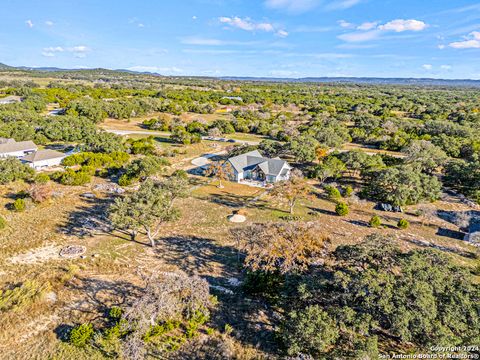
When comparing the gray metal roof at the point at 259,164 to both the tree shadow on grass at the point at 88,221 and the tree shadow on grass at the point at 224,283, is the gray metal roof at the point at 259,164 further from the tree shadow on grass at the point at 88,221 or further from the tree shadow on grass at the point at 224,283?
the tree shadow on grass at the point at 88,221

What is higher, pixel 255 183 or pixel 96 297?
pixel 255 183

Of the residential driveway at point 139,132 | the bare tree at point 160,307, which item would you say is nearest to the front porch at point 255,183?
the bare tree at point 160,307

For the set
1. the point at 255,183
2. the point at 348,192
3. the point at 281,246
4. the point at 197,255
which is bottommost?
the point at 197,255

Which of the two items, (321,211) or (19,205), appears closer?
(19,205)

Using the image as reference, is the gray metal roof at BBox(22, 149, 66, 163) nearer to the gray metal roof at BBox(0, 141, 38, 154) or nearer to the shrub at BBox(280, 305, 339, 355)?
the gray metal roof at BBox(0, 141, 38, 154)

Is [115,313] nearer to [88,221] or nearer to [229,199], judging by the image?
[88,221]

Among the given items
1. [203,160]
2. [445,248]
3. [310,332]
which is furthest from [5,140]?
[445,248]
